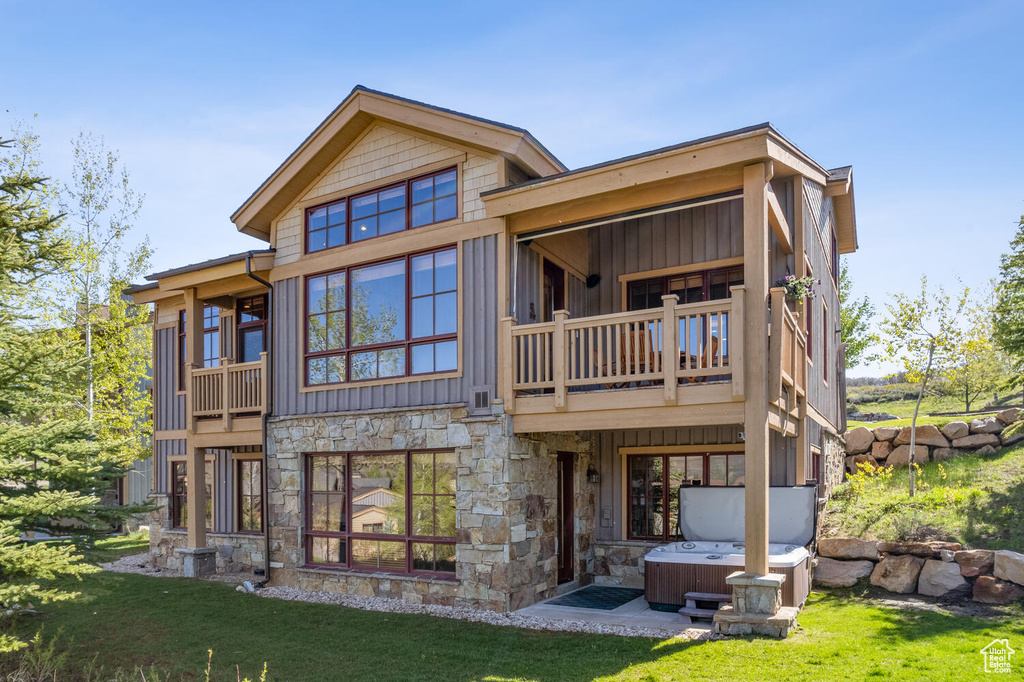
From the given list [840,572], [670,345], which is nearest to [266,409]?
[670,345]

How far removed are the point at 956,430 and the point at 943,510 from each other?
23.6 feet

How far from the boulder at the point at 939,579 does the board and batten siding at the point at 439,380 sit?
17.9 ft

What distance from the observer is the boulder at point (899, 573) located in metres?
8.34

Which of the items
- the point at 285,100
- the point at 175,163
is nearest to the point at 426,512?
the point at 285,100

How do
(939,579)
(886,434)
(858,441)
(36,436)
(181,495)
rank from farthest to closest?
→ (858,441), (886,434), (181,495), (939,579), (36,436)

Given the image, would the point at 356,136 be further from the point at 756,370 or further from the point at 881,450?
the point at 881,450

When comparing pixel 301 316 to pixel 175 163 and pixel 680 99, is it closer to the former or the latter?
pixel 175 163

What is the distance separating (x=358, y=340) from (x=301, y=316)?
4.14ft

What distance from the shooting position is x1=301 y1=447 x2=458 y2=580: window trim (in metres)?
9.35

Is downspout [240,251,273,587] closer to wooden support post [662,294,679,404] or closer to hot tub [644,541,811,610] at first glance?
hot tub [644,541,811,610]

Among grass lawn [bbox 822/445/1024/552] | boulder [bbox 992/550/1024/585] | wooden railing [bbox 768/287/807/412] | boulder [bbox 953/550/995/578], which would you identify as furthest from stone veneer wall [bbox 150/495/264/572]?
boulder [bbox 992/550/1024/585]

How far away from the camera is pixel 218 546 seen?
13250mm

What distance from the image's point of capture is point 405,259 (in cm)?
996

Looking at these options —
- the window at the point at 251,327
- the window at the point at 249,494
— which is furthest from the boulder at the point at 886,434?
the window at the point at 251,327
